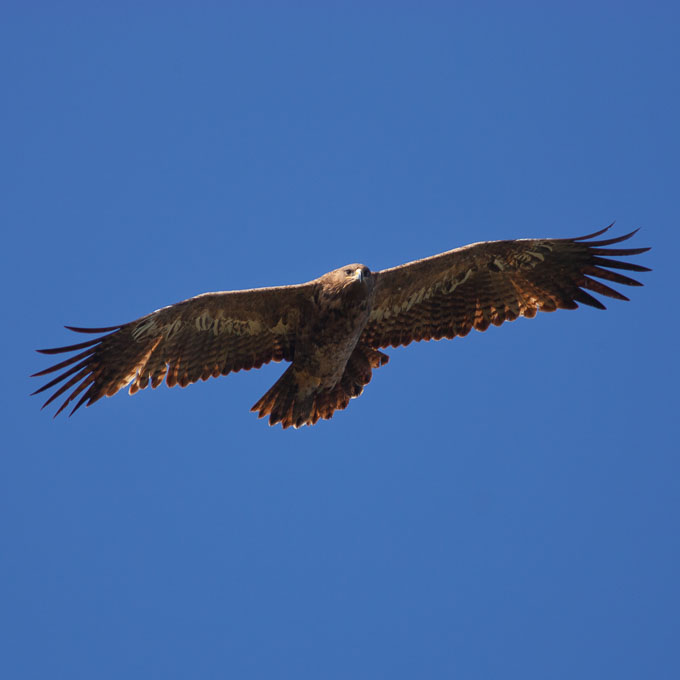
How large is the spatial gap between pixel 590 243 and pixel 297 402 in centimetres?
336

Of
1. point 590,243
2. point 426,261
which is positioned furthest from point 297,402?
point 590,243

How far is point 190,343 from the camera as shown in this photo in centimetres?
1078

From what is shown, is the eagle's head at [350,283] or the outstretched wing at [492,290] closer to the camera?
the eagle's head at [350,283]

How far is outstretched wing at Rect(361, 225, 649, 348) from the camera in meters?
10.9

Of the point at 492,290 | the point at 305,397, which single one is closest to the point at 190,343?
the point at 305,397

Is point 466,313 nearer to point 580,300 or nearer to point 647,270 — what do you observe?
point 580,300

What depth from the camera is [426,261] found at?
10.7 metres

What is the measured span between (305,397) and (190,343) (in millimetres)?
1270

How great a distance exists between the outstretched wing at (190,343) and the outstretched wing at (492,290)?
0.96 metres

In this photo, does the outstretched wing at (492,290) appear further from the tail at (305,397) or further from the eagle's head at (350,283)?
the eagle's head at (350,283)

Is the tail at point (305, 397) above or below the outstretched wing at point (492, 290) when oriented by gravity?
below

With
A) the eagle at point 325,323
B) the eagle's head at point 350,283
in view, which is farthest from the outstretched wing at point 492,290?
the eagle's head at point 350,283

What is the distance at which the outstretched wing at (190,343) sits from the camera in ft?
34.5

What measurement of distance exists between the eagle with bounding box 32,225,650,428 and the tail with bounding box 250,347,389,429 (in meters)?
0.01
